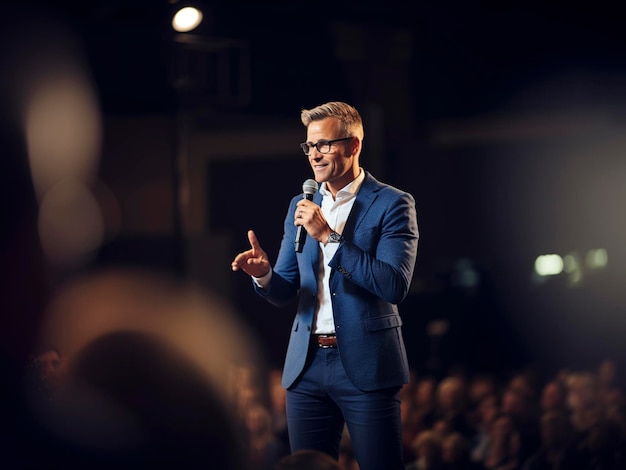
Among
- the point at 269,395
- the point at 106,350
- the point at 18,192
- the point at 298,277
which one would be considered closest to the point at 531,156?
the point at 269,395

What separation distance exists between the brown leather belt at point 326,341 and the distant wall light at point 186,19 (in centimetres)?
260

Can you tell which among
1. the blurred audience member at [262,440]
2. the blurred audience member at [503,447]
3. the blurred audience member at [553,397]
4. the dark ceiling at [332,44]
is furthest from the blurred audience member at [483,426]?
the dark ceiling at [332,44]

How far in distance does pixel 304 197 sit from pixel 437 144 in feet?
14.4

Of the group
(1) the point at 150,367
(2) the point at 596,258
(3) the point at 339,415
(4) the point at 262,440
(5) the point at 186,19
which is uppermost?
(5) the point at 186,19

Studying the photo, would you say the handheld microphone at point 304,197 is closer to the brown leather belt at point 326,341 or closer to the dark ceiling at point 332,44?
the brown leather belt at point 326,341

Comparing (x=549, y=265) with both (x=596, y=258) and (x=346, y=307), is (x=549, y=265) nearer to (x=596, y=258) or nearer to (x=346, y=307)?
(x=596, y=258)

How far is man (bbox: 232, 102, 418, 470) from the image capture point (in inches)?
78.4

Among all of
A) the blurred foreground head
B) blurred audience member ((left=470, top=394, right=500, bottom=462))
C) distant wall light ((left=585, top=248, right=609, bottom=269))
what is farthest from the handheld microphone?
distant wall light ((left=585, top=248, right=609, bottom=269))

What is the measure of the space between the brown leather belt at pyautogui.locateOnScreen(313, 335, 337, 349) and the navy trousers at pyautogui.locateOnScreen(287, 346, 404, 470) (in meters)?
0.01

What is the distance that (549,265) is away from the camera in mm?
5871

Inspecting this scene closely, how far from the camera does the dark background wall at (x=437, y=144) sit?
435 cm

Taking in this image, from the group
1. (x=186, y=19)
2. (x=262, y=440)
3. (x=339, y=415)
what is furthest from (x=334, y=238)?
(x=262, y=440)

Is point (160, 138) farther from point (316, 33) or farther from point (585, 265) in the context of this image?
point (585, 265)

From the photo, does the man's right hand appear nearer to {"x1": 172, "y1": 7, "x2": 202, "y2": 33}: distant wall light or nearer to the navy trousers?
the navy trousers
